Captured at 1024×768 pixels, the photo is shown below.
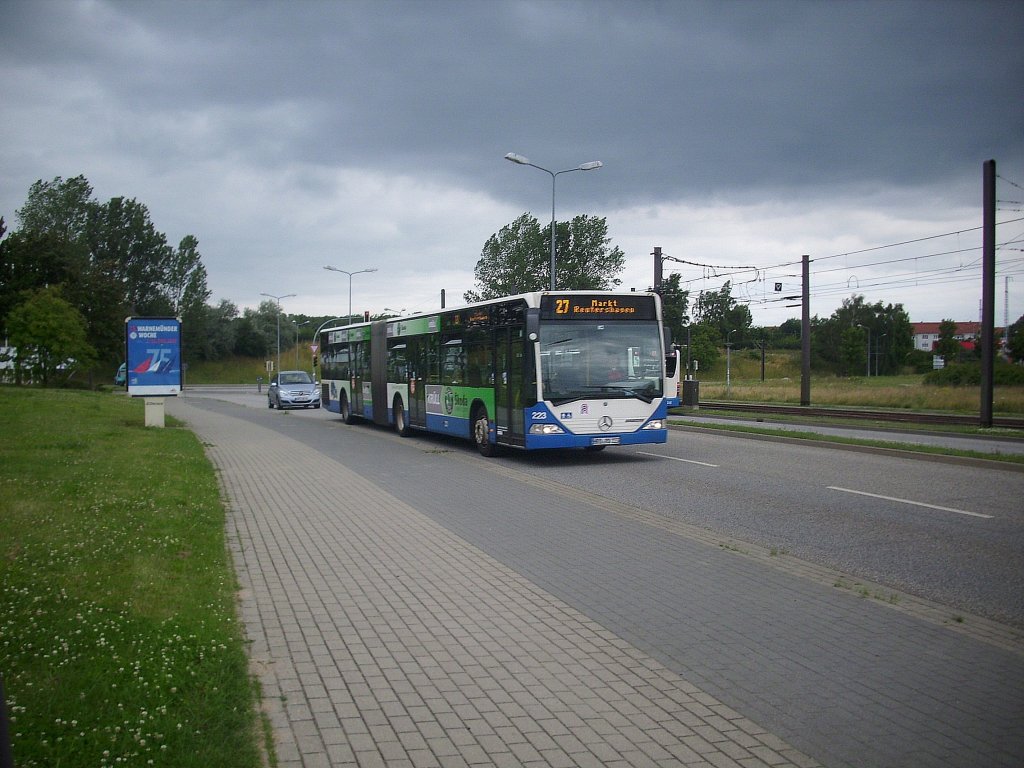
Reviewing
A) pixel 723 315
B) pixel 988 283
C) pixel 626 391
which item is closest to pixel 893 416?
pixel 988 283

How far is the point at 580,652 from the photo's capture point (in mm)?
5285

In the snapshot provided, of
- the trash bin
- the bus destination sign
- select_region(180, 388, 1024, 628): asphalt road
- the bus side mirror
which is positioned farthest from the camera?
the trash bin

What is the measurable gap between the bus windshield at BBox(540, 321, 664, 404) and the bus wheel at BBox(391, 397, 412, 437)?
26.1 feet

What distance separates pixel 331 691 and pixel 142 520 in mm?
5068

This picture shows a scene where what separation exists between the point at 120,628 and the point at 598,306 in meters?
11.6

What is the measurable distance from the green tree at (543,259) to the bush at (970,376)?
21737 mm

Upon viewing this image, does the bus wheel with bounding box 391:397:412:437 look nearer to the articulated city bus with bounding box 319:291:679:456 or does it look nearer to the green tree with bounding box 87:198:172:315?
the articulated city bus with bounding box 319:291:679:456

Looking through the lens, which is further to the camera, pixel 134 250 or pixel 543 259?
pixel 134 250

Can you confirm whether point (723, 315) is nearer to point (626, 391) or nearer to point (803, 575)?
point (626, 391)

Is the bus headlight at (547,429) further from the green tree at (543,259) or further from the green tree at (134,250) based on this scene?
the green tree at (134,250)

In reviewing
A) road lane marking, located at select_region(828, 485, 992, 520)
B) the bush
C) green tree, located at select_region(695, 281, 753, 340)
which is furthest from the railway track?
the bush

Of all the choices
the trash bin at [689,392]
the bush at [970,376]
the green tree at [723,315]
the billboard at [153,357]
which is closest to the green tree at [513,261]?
the green tree at [723,315]

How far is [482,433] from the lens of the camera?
17281 millimetres

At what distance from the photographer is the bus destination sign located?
15.5 meters
